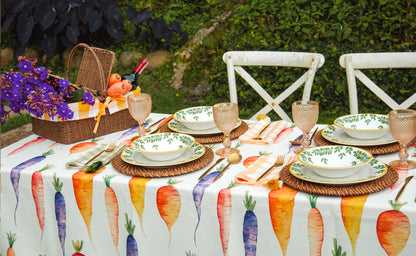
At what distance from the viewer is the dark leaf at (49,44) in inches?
218

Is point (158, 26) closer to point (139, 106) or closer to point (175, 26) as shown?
point (175, 26)

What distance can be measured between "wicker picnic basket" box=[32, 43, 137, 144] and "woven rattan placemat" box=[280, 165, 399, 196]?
0.88 metres

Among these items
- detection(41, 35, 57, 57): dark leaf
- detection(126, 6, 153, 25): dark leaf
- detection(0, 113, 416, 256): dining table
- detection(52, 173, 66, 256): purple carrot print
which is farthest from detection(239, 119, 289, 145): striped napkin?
detection(41, 35, 57, 57): dark leaf

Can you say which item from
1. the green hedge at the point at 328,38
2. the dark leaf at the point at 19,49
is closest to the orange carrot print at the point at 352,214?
the green hedge at the point at 328,38

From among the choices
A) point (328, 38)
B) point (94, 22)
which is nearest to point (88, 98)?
point (328, 38)

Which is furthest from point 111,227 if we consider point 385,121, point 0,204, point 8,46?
point 8,46

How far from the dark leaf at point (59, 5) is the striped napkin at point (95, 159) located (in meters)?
3.94

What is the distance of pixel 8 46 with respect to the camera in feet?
20.1

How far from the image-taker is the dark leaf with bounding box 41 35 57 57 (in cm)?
553

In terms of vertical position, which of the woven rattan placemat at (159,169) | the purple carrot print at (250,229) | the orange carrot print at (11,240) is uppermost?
the woven rattan placemat at (159,169)

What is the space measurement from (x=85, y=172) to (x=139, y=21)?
13.5ft

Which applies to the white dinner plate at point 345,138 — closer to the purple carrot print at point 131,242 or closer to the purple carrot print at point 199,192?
the purple carrot print at point 199,192

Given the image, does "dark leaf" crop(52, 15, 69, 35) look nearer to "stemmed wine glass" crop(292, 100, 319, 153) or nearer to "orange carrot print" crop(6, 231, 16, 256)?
"orange carrot print" crop(6, 231, 16, 256)

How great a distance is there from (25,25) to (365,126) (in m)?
4.63
